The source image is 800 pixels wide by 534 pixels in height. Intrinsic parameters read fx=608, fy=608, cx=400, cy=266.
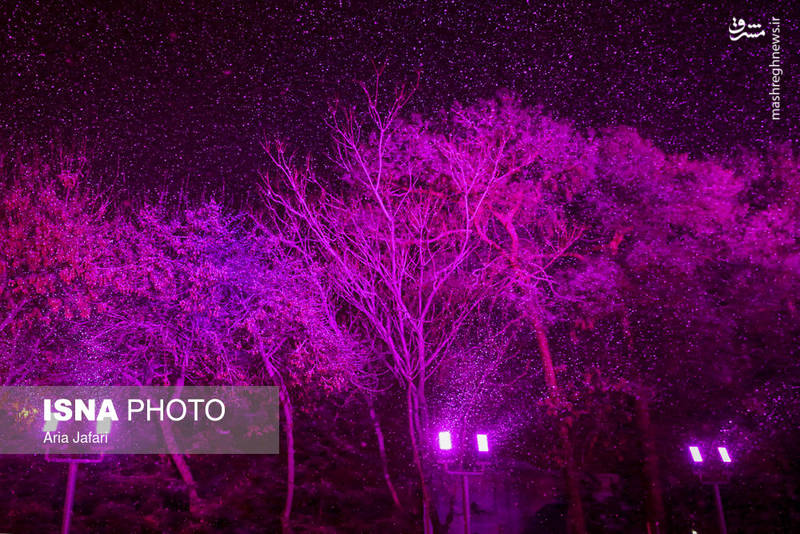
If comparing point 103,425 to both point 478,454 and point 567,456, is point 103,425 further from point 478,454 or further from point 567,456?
point 567,456

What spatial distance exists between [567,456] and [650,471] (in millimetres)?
1708

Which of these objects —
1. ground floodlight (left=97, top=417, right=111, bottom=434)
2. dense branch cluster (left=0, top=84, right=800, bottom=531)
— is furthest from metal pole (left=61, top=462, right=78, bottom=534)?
dense branch cluster (left=0, top=84, right=800, bottom=531)

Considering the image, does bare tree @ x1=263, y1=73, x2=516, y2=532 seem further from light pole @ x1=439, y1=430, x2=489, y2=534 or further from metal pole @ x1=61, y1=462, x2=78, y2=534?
metal pole @ x1=61, y1=462, x2=78, y2=534

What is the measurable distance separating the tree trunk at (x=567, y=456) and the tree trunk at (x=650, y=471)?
1361 millimetres

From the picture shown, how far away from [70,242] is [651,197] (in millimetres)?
8854

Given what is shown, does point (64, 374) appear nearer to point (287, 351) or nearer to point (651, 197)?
point (287, 351)

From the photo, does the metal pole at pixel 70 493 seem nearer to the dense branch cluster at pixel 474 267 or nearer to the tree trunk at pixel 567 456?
the dense branch cluster at pixel 474 267

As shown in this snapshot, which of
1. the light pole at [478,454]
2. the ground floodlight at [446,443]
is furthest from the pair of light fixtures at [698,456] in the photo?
the ground floodlight at [446,443]

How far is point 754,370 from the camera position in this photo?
11.0 m

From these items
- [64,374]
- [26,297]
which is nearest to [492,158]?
[26,297]

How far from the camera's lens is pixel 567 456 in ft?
35.7

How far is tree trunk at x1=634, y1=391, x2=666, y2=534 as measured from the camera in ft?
36.7

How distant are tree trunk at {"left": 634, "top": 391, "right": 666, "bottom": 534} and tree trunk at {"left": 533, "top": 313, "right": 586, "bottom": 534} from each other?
1.36 m

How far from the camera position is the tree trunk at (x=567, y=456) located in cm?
1077
